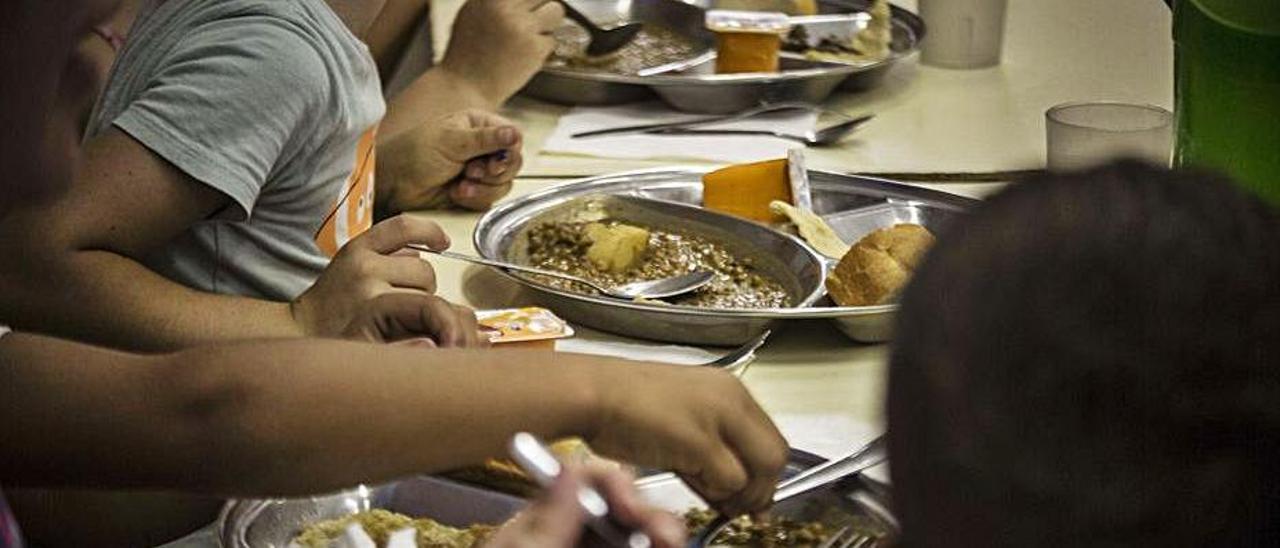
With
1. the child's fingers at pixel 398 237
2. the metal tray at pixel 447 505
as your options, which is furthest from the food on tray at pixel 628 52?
the metal tray at pixel 447 505

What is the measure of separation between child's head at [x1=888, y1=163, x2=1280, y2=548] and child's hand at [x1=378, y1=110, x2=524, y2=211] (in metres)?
1.36

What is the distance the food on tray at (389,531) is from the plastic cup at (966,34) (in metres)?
1.47

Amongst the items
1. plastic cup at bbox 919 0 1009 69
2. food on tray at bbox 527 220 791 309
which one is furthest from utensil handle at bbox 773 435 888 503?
plastic cup at bbox 919 0 1009 69

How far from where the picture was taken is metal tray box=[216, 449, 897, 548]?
3.94 feet

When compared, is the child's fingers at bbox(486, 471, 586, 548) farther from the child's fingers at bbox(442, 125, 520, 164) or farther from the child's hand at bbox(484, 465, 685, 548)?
the child's fingers at bbox(442, 125, 520, 164)

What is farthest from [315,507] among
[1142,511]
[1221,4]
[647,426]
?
[1221,4]

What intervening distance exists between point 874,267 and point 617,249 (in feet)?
0.85

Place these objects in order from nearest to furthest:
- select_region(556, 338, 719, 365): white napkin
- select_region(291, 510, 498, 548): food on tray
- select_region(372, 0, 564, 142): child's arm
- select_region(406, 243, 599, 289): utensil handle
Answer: select_region(291, 510, 498, 548): food on tray → select_region(556, 338, 719, 365): white napkin → select_region(406, 243, 599, 289): utensil handle → select_region(372, 0, 564, 142): child's arm

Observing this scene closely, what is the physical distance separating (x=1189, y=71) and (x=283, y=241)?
860mm

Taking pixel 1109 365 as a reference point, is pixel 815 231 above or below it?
below

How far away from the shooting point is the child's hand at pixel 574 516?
2.93 feet

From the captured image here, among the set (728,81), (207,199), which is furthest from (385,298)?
(728,81)

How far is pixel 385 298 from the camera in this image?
4.83ft

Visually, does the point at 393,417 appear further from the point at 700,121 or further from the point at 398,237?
the point at 700,121
